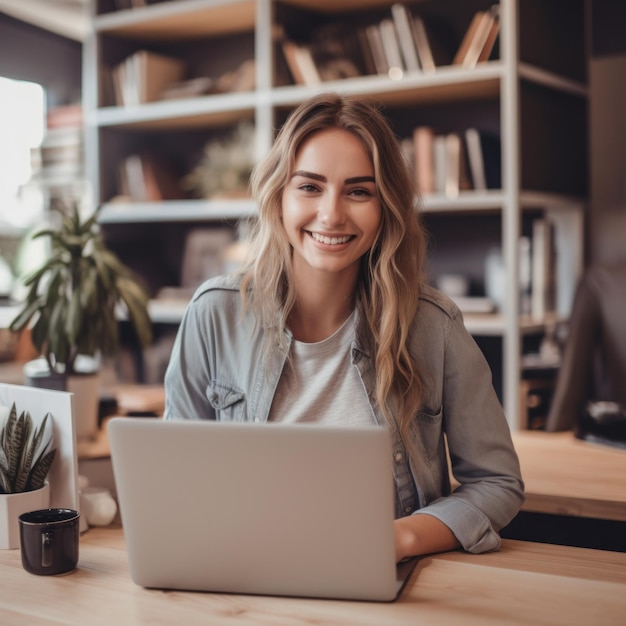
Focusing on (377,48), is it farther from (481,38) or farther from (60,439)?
(60,439)

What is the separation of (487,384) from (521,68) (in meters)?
1.52

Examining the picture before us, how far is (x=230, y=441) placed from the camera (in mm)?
1026

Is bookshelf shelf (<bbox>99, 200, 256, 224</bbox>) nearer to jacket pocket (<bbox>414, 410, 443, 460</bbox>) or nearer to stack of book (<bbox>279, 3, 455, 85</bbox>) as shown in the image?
stack of book (<bbox>279, 3, 455, 85</bbox>)

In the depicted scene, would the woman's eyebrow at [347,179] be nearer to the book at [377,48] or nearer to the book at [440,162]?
the book at [440,162]

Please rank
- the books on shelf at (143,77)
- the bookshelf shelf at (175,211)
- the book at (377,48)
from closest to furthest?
the book at (377,48) → the bookshelf shelf at (175,211) → the books on shelf at (143,77)

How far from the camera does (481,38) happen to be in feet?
9.16

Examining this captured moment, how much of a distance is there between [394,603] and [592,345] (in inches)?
69.5

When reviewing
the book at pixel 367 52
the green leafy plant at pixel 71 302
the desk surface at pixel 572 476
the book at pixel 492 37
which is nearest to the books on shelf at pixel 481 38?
the book at pixel 492 37

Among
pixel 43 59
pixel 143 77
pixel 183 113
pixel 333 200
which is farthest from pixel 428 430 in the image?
pixel 43 59

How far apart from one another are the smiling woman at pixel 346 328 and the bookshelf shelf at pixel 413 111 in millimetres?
1179

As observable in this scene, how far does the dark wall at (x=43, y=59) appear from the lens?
13.1 feet

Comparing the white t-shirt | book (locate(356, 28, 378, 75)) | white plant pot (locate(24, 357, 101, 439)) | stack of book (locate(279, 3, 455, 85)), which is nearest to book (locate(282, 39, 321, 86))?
stack of book (locate(279, 3, 455, 85))

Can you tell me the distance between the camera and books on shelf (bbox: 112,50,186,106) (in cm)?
354

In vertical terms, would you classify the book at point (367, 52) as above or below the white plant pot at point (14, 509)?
above
